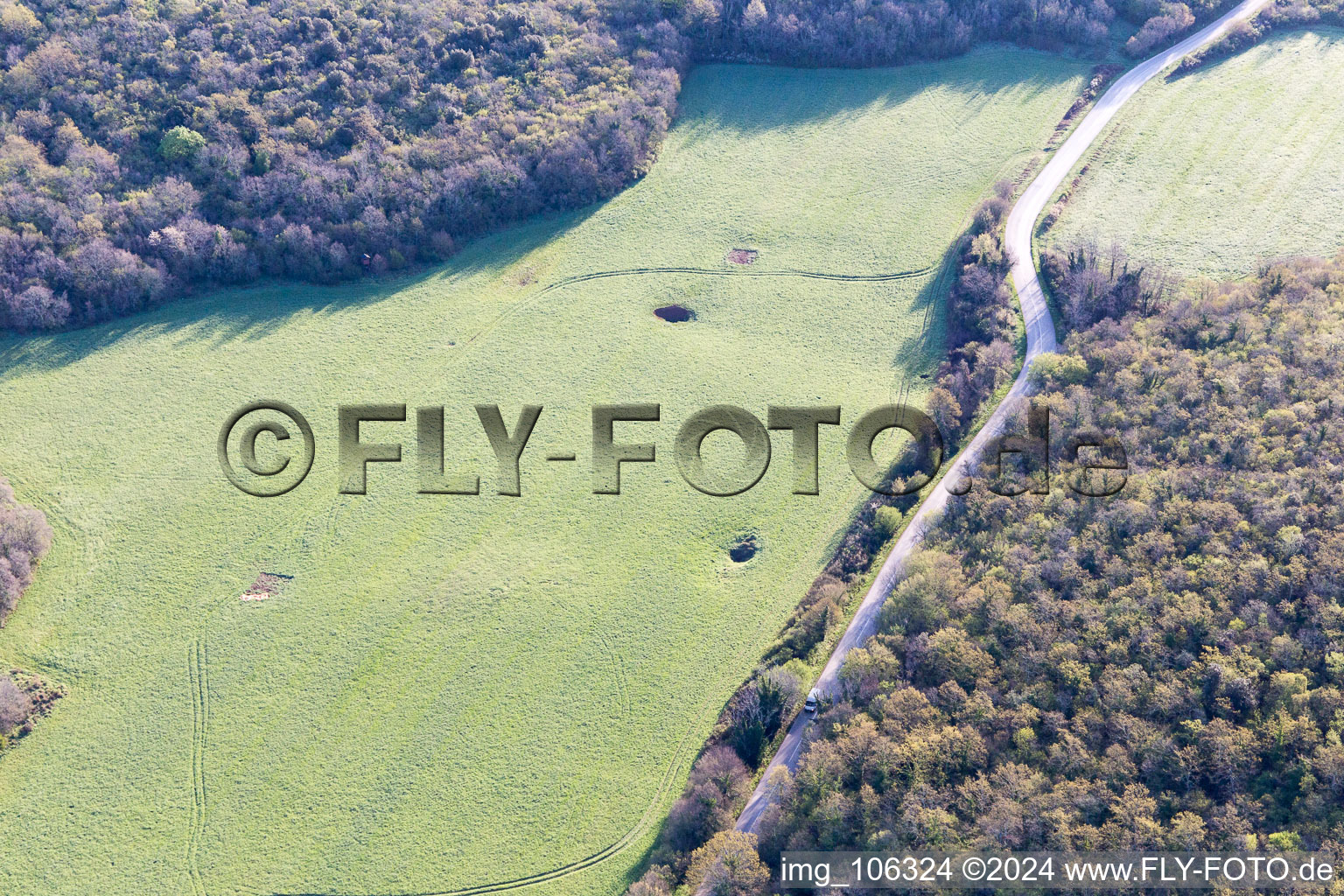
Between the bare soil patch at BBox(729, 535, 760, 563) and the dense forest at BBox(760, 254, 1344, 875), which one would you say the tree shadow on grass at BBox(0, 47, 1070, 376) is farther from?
the bare soil patch at BBox(729, 535, 760, 563)

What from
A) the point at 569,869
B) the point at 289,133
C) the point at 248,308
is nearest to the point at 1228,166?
the point at 569,869

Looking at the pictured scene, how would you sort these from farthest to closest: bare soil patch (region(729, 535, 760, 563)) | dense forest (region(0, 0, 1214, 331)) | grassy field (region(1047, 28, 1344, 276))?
grassy field (region(1047, 28, 1344, 276))
dense forest (region(0, 0, 1214, 331))
bare soil patch (region(729, 535, 760, 563))

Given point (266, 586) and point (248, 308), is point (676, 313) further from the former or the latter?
point (266, 586)

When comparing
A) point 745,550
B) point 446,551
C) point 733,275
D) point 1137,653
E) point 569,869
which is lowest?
point 569,869

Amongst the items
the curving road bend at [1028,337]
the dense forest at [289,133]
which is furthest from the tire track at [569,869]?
the dense forest at [289,133]

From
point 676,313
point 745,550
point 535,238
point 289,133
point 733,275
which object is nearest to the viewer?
point 745,550
